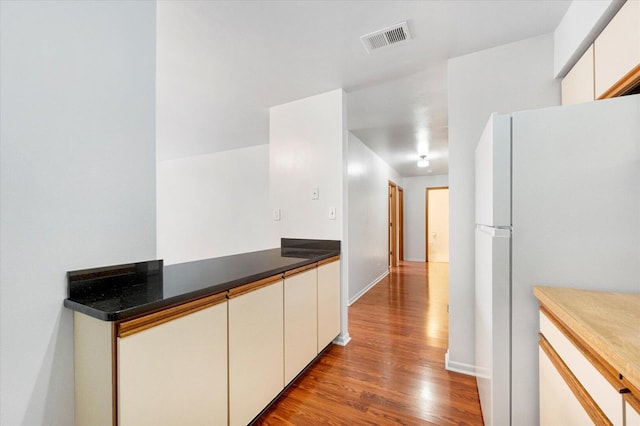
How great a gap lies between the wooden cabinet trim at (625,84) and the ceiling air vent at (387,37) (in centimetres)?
111

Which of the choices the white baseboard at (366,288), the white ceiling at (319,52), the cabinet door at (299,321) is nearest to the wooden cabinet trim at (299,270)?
the cabinet door at (299,321)

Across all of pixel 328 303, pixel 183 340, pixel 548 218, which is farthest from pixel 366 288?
pixel 183 340

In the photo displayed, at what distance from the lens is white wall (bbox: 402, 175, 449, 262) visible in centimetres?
700

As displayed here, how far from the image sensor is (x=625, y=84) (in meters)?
1.11

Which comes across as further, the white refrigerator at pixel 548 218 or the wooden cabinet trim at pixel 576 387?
the white refrigerator at pixel 548 218

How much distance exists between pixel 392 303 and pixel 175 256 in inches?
169

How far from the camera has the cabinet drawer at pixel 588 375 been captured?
0.60 metres

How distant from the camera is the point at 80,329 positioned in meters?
0.96

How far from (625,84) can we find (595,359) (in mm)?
1170

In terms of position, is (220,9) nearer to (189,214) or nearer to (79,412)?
(79,412)

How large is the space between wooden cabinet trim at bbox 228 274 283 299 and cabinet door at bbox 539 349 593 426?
1282mm

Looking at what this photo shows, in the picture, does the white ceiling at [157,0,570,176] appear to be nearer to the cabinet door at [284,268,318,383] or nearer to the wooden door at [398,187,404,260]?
the cabinet door at [284,268,318,383]

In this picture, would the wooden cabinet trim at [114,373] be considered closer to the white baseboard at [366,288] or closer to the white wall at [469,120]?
the white wall at [469,120]

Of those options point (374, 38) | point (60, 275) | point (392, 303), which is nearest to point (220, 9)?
point (374, 38)
